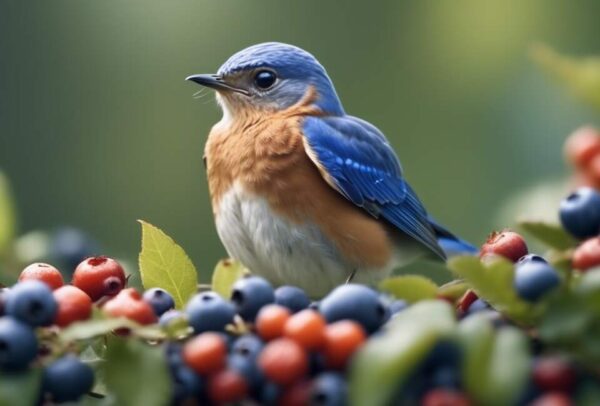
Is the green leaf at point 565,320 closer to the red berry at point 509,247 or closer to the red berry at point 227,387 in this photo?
the red berry at point 227,387

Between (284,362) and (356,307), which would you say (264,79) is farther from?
(284,362)

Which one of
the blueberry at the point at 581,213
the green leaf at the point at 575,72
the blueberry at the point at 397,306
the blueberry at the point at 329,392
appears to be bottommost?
the blueberry at the point at 397,306

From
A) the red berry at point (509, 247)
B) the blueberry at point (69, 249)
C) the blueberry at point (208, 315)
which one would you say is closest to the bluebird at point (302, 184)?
the blueberry at point (69, 249)

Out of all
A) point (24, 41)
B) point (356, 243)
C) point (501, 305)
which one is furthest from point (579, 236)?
point (24, 41)

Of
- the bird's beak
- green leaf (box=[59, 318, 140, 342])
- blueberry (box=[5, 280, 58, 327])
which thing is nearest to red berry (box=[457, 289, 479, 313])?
green leaf (box=[59, 318, 140, 342])

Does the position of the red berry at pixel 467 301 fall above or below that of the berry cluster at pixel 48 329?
below

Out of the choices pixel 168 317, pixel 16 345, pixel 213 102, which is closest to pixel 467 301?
pixel 168 317
